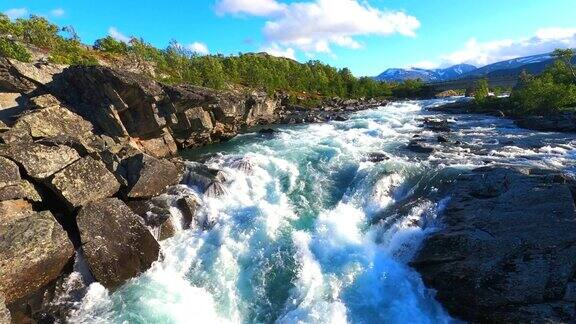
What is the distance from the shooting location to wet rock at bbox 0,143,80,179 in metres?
22.1

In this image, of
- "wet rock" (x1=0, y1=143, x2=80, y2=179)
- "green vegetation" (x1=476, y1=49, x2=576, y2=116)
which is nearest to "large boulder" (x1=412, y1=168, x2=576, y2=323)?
"wet rock" (x1=0, y1=143, x2=80, y2=179)

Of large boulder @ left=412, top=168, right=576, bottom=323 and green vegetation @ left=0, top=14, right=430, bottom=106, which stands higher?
green vegetation @ left=0, top=14, right=430, bottom=106

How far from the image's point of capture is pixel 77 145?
25344 mm

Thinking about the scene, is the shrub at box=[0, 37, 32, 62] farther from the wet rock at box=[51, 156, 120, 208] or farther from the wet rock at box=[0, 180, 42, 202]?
the wet rock at box=[0, 180, 42, 202]

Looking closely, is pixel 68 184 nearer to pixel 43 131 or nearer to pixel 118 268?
pixel 118 268

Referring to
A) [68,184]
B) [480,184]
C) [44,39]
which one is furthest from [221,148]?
[44,39]

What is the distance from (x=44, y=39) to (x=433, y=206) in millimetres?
79707

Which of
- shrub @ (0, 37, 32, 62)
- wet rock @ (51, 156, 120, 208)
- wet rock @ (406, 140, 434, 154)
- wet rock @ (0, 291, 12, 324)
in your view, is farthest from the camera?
shrub @ (0, 37, 32, 62)

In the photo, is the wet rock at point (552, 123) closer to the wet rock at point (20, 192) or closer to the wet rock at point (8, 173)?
the wet rock at point (20, 192)

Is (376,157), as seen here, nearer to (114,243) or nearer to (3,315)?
(114,243)

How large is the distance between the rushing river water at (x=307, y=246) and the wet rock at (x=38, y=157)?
7.63 metres

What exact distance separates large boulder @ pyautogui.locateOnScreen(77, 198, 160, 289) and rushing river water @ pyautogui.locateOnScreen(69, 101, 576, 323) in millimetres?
736

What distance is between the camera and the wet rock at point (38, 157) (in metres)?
22.1

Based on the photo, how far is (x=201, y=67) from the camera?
95.1 meters
